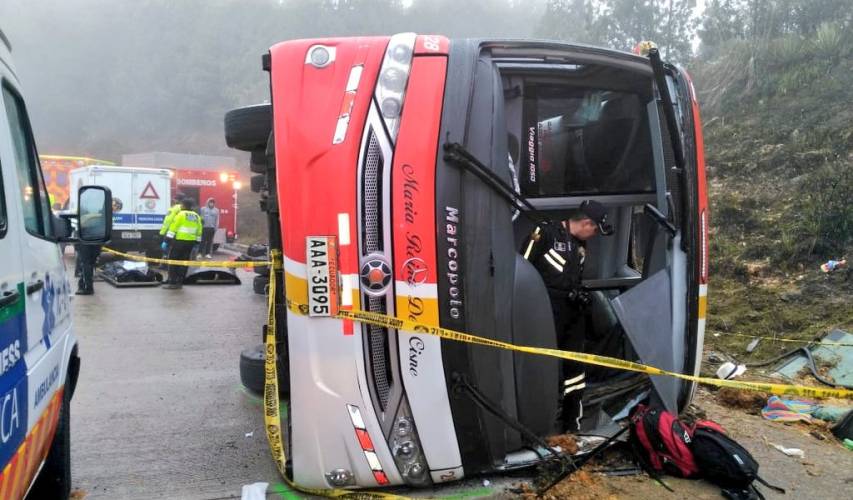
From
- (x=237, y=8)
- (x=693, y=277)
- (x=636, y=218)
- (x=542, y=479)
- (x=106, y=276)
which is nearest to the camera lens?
(x=542, y=479)

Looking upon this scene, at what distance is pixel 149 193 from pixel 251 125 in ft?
44.8

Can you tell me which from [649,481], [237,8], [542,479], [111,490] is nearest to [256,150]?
[111,490]

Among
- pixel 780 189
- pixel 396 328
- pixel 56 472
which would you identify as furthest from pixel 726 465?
pixel 780 189

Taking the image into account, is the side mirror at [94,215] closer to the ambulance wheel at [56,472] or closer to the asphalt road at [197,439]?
the ambulance wheel at [56,472]

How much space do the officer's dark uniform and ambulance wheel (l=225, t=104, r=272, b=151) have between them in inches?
62.6

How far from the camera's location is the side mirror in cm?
327

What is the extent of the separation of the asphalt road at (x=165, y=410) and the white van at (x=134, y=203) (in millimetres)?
7012

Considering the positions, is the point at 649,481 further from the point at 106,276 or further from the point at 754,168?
the point at 106,276

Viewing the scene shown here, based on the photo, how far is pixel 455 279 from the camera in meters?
2.84

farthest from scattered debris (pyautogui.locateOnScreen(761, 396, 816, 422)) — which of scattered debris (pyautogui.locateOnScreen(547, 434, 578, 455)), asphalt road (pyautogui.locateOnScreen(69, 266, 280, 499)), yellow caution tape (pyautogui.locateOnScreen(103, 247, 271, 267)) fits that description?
yellow caution tape (pyautogui.locateOnScreen(103, 247, 271, 267))

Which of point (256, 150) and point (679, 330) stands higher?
point (256, 150)

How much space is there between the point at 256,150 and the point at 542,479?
2406 mm

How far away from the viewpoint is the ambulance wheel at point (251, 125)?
3.46 metres

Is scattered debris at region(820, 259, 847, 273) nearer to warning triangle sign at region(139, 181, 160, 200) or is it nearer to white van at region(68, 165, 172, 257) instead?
white van at region(68, 165, 172, 257)
